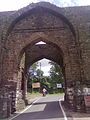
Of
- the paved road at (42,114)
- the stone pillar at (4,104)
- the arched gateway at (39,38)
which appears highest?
the arched gateway at (39,38)

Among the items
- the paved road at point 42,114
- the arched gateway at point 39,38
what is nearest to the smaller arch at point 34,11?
the arched gateway at point 39,38

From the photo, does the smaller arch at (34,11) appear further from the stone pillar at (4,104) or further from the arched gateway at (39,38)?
the stone pillar at (4,104)

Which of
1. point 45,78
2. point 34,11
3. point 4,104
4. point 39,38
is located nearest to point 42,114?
point 4,104

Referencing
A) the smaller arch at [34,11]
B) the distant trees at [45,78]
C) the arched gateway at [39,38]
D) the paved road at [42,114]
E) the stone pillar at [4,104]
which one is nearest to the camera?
the paved road at [42,114]

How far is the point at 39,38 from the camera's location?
19344 millimetres

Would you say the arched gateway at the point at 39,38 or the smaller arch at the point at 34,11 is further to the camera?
the smaller arch at the point at 34,11

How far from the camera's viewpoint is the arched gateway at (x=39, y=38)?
60.6ft

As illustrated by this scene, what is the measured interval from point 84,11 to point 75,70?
3.96 meters

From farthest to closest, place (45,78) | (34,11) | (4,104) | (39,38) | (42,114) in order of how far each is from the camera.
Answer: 1. (45,78)
2. (34,11)
3. (39,38)
4. (42,114)
5. (4,104)

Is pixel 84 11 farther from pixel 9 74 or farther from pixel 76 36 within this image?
pixel 9 74

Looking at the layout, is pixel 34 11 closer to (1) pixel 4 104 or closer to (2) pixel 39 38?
(2) pixel 39 38

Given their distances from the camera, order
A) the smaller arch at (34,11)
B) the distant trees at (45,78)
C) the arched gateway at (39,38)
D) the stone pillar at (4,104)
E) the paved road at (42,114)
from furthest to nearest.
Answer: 1. the distant trees at (45,78)
2. the smaller arch at (34,11)
3. the arched gateway at (39,38)
4. the stone pillar at (4,104)
5. the paved road at (42,114)

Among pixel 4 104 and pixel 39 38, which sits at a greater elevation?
pixel 39 38

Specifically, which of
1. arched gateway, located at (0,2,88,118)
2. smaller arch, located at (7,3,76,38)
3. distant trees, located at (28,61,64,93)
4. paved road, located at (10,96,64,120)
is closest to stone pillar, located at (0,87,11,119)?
arched gateway, located at (0,2,88,118)
